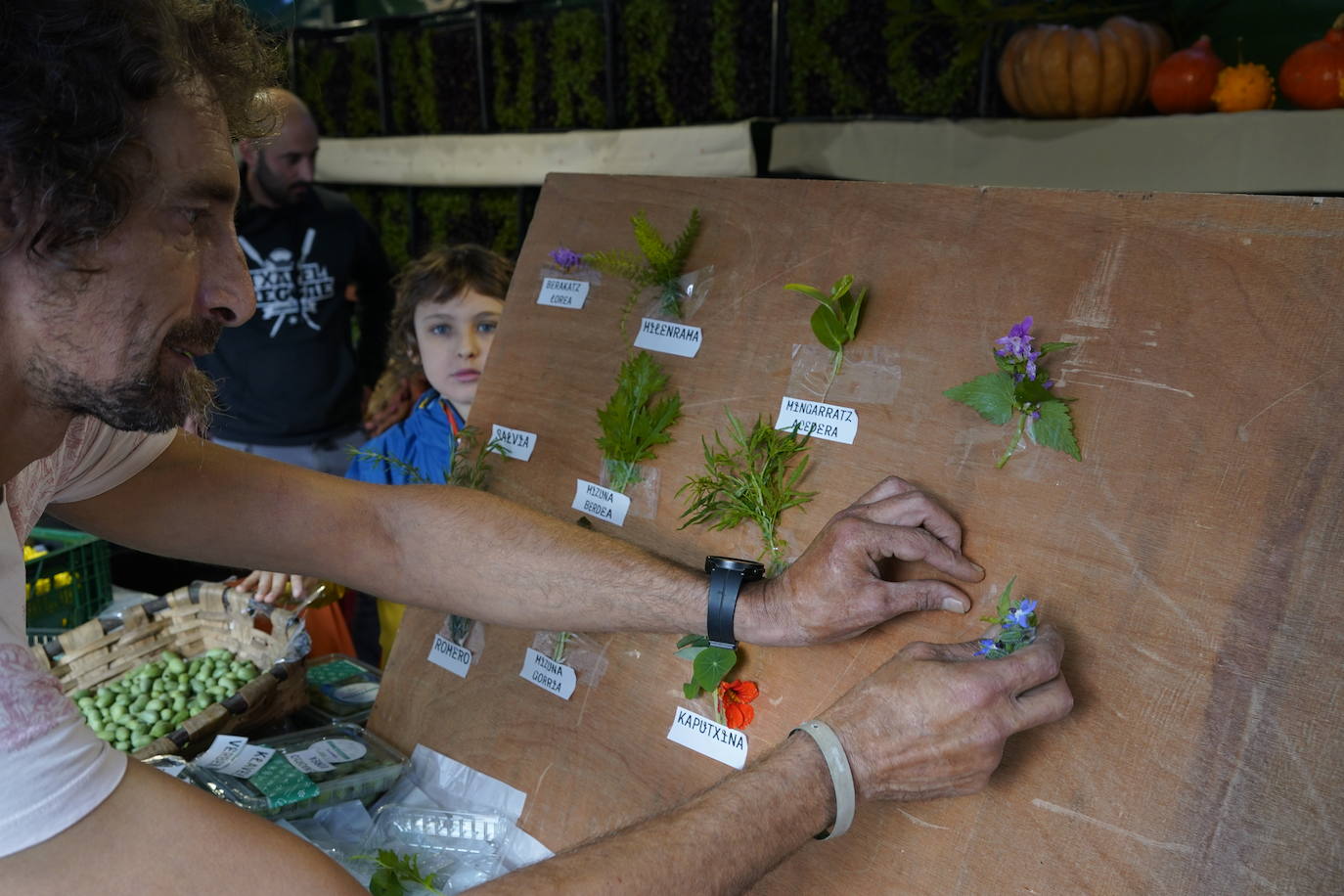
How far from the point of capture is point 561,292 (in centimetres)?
198

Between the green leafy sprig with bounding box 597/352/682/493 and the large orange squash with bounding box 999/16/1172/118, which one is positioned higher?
the large orange squash with bounding box 999/16/1172/118

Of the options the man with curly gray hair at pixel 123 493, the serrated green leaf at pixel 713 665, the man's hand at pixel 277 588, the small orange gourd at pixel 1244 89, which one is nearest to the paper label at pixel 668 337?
the man with curly gray hair at pixel 123 493

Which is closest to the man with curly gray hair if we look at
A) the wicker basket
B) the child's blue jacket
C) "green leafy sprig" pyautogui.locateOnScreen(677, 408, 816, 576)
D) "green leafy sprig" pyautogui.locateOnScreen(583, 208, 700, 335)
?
"green leafy sprig" pyautogui.locateOnScreen(677, 408, 816, 576)

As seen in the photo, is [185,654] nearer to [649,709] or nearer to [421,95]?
[649,709]

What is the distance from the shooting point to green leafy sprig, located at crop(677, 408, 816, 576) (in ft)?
4.92

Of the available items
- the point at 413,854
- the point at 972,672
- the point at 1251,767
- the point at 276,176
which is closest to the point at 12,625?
the point at 413,854

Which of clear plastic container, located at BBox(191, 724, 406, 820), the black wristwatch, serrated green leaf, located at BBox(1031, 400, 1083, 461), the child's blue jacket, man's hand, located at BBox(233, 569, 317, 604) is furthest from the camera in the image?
the child's blue jacket

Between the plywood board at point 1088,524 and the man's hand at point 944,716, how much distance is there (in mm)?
78

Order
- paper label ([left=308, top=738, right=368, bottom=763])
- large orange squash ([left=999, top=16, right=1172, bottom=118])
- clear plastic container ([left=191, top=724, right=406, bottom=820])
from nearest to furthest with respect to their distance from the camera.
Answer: clear plastic container ([left=191, top=724, right=406, bottom=820]) → paper label ([left=308, top=738, right=368, bottom=763]) → large orange squash ([left=999, top=16, right=1172, bottom=118])

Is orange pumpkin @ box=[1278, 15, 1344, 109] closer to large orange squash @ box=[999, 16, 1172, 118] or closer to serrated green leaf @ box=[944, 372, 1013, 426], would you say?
large orange squash @ box=[999, 16, 1172, 118]

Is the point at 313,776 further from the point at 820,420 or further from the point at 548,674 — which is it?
the point at 820,420

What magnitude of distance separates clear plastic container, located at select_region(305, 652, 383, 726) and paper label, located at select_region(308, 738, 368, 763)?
0.54 ft

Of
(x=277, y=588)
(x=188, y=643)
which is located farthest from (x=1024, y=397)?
(x=188, y=643)

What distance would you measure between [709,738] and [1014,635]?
1.60 ft
